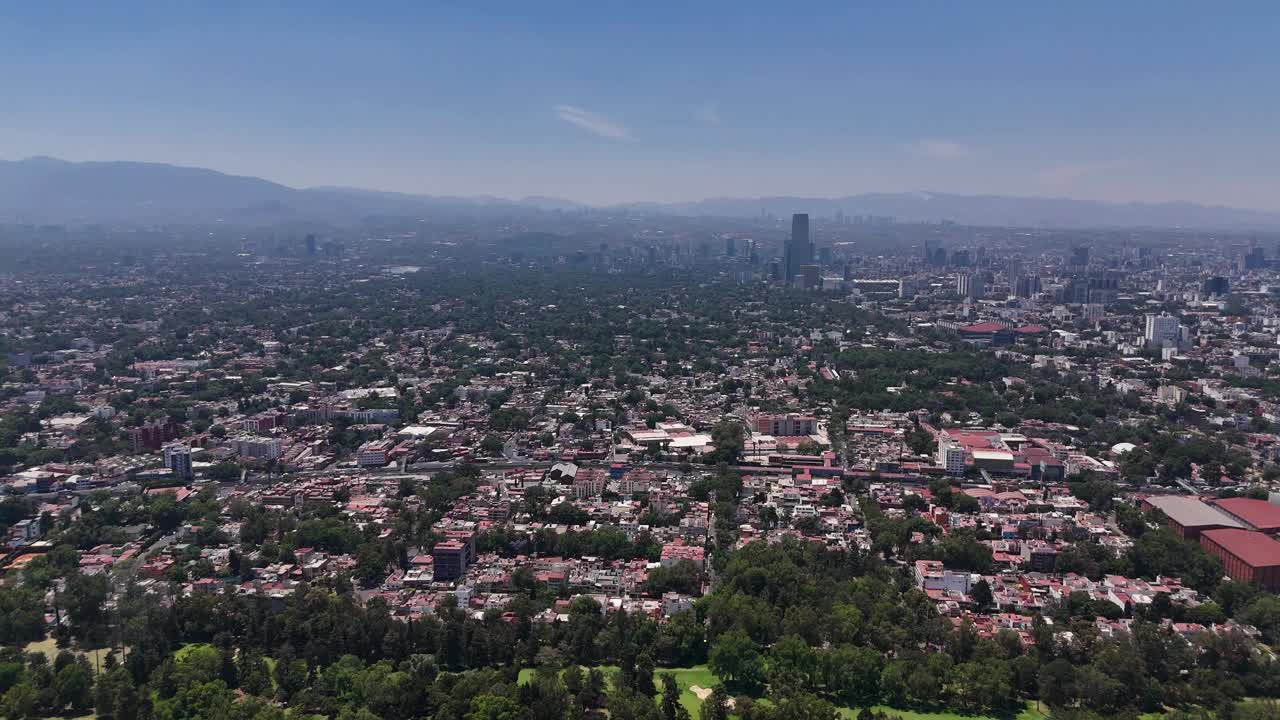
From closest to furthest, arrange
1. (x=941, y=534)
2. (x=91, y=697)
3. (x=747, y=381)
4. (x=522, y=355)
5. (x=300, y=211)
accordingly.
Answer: (x=91, y=697), (x=941, y=534), (x=747, y=381), (x=522, y=355), (x=300, y=211)

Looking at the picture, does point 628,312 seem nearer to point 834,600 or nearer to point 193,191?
point 834,600

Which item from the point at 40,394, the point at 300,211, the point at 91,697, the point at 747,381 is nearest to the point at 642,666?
the point at 91,697

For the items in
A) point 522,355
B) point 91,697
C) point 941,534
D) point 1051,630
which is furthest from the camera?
point 522,355

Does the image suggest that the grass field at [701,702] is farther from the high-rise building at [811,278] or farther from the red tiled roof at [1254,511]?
the high-rise building at [811,278]

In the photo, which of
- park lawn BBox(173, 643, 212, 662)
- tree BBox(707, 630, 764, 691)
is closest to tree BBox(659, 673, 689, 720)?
tree BBox(707, 630, 764, 691)

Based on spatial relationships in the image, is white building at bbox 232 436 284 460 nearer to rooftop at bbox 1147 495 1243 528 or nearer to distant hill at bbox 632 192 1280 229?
rooftop at bbox 1147 495 1243 528

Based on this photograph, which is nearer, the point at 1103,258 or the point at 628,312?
the point at 628,312
